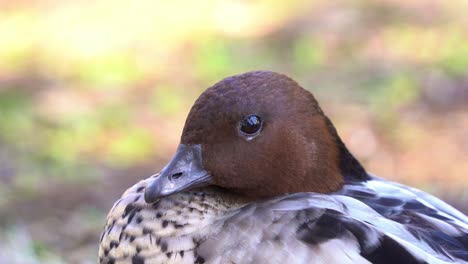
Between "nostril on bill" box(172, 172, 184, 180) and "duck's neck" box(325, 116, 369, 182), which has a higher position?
"nostril on bill" box(172, 172, 184, 180)

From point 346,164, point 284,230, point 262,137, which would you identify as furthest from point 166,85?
point 284,230

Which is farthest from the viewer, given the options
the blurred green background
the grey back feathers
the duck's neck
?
the blurred green background

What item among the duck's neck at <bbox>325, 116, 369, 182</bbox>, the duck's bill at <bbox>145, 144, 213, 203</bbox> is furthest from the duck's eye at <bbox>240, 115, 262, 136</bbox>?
the duck's neck at <bbox>325, 116, 369, 182</bbox>

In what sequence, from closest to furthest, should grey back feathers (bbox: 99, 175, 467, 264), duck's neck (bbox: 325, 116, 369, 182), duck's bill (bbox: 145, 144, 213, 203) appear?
grey back feathers (bbox: 99, 175, 467, 264)
duck's bill (bbox: 145, 144, 213, 203)
duck's neck (bbox: 325, 116, 369, 182)

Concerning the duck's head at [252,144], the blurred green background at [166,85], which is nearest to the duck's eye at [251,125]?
the duck's head at [252,144]

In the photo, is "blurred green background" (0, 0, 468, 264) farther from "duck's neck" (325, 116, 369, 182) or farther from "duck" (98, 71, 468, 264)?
"duck's neck" (325, 116, 369, 182)

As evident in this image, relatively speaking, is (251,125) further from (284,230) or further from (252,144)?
(284,230)

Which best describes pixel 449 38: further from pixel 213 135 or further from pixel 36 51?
pixel 213 135
